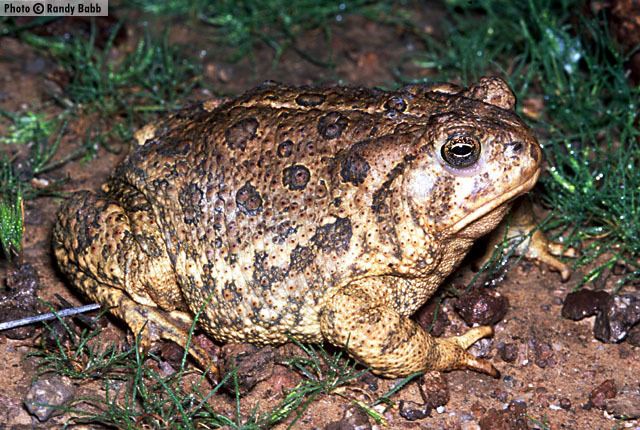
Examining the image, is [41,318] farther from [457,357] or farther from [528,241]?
[528,241]

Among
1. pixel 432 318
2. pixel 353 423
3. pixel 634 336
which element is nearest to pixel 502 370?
pixel 432 318

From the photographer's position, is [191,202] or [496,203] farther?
[191,202]

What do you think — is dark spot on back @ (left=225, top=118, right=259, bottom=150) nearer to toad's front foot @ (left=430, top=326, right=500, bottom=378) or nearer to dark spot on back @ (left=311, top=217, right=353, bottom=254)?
dark spot on back @ (left=311, top=217, right=353, bottom=254)

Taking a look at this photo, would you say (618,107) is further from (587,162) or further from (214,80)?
(214,80)

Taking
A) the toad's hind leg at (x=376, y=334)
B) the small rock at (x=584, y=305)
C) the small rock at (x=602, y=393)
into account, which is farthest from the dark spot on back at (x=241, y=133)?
the small rock at (x=602, y=393)

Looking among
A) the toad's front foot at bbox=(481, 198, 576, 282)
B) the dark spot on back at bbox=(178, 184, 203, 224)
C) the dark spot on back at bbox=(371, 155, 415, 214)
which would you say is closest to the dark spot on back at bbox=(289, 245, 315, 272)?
the dark spot on back at bbox=(371, 155, 415, 214)
